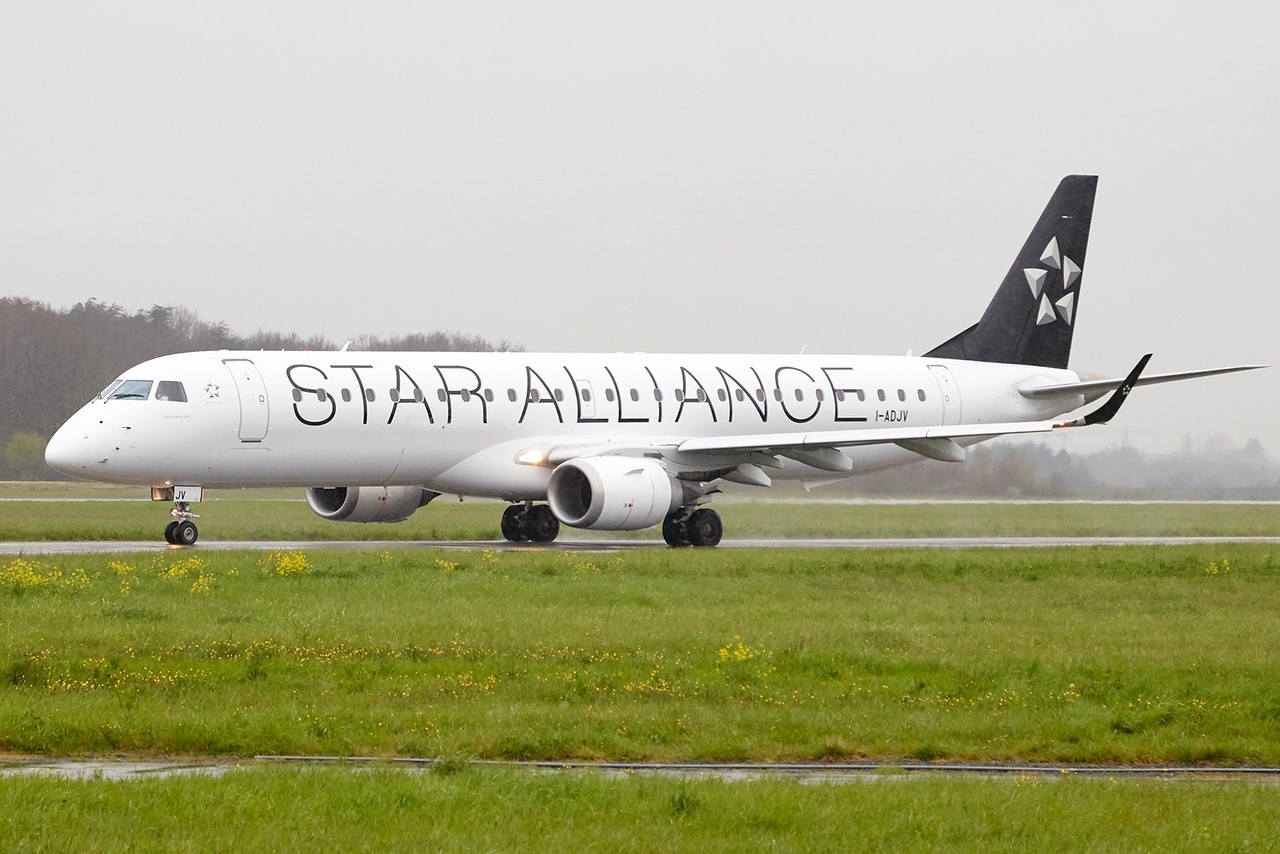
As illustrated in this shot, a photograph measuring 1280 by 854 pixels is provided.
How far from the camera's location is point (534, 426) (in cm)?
3484

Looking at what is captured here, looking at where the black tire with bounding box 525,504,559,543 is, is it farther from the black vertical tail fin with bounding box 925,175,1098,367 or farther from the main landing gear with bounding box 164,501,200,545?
the black vertical tail fin with bounding box 925,175,1098,367

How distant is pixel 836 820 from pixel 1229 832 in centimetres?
213

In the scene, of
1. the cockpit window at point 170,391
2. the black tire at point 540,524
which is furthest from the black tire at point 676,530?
Result: the cockpit window at point 170,391

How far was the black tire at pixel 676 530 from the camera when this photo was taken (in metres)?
35.6

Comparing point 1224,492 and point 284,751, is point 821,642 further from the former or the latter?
point 1224,492

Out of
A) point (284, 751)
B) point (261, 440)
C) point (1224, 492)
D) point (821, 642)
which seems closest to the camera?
point (284, 751)

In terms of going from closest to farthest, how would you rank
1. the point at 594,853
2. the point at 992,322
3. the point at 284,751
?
1. the point at 594,853
2. the point at 284,751
3. the point at 992,322

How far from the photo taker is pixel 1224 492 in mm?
64500

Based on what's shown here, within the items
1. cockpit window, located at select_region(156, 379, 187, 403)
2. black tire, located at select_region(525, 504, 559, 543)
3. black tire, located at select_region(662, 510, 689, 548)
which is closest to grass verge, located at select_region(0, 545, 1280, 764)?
cockpit window, located at select_region(156, 379, 187, 403)

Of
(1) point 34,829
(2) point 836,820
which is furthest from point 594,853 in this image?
(1) point 34,829

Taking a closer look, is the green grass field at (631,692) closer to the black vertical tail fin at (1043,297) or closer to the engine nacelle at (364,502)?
the engine nacelle at (364,502)

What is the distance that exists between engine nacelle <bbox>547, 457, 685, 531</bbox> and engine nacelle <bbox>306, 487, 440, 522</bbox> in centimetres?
370

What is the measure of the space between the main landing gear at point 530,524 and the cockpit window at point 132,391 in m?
8.46

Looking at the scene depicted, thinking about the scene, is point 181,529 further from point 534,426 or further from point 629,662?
point 629,662
